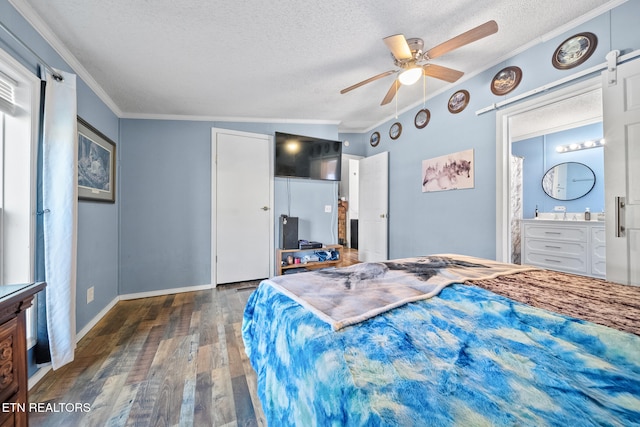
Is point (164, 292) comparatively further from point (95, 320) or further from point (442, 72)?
point (442, 72)

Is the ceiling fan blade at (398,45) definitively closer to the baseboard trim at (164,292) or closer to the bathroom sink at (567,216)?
the bathroom sink at (567,216)

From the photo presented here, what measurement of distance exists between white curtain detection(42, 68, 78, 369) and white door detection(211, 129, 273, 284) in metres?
1.59

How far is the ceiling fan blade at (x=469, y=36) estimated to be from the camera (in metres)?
1.43

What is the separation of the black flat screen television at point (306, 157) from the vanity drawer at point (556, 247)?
109 inches

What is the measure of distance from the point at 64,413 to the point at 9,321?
0.83m

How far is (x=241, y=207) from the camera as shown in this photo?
10.7 ft

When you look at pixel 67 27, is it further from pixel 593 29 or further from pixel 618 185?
pixel 618 185

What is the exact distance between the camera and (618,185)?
1.60 metres

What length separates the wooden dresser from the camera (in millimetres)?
770

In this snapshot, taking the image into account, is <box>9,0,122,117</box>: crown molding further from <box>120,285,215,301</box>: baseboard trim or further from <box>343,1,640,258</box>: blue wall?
<box>343,1,640,258</box>: blue wall

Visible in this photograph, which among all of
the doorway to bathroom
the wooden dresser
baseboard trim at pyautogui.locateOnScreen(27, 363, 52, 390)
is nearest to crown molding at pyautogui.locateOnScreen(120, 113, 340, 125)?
the doorway to bathroom

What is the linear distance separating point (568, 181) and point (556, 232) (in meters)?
1.11

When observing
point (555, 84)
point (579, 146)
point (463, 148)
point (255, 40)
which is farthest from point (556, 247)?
point (255, 40)

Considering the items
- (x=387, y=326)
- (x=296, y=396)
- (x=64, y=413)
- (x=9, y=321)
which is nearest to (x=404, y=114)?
(x=387, y=326)
